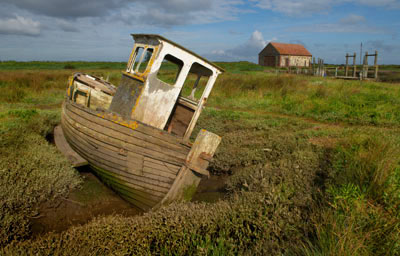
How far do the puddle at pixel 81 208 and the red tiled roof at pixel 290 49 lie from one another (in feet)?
157

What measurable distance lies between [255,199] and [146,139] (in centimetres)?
215

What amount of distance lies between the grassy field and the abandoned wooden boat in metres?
0.71

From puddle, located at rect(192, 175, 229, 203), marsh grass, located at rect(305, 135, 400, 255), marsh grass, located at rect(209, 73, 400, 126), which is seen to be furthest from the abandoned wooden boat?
marsh grass, located at rect(209, 73, 400, 126)

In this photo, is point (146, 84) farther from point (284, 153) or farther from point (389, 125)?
point (389, 125)

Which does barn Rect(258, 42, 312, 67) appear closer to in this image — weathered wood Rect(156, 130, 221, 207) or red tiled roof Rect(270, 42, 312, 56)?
red tiled roof Rect(270, 42, 312, 56)

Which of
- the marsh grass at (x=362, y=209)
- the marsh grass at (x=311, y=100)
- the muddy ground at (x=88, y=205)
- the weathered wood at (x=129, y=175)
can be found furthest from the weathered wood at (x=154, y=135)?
the marsh grass at (x=311, y=100)

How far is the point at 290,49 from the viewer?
51.0 m

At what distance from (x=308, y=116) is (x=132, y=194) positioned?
8.51 meters

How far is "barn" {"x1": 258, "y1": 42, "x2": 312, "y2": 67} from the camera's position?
49312 millimetres

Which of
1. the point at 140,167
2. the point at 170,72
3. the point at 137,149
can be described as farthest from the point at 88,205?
the point at 170,72

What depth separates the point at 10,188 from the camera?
5062mm

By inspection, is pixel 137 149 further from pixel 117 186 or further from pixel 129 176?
pixel 117 186

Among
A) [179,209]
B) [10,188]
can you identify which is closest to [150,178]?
[179,209]

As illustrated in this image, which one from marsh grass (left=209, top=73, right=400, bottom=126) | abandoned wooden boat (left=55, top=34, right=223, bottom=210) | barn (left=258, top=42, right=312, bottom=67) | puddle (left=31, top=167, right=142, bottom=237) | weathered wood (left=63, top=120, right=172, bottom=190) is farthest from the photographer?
barn (left=258, top=42, right=312, bottom=67)
